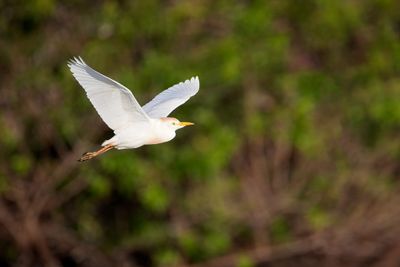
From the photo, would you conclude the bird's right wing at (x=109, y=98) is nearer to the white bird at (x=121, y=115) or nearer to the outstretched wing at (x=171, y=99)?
the white bird at (x=121, y=115)

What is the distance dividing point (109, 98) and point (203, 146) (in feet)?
13.3

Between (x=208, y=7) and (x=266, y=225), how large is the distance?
236 cm

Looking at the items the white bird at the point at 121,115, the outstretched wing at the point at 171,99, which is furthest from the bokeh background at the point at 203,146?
the white bird at the point at 121,115

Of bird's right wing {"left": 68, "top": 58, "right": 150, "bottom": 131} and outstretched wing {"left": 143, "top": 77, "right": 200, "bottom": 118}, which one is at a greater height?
outstretched wing {"left": 143, "top": 77, "right": 200, "bottom": 118}

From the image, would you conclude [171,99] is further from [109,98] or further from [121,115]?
[109,98]

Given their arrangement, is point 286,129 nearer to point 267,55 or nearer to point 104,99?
point 267,55

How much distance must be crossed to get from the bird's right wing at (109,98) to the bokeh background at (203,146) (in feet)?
11.7

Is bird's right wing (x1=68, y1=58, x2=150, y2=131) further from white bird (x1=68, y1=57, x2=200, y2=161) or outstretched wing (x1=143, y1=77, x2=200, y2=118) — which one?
outstretched wing (x1=143, y1=77, x2=200, y2=118)

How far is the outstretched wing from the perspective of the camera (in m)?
6.60

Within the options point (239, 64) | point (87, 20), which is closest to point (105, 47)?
point (87, 20)

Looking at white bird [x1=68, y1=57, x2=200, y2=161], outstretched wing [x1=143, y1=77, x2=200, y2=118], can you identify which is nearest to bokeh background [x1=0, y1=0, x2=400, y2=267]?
outstretched wing [x1=143, y1=77, x2=200, y2=118]

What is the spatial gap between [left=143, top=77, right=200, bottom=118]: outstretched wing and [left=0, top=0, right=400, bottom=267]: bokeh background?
2838 mm

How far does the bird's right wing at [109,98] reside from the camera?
573 cm

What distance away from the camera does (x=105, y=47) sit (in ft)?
33.6
